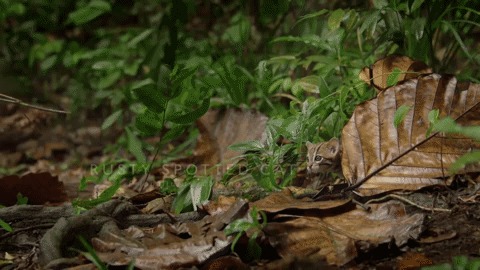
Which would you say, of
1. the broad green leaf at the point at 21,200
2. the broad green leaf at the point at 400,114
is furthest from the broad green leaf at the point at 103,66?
the broad green leaf at the point at 400,114

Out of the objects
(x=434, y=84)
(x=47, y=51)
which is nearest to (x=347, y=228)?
(x=434, y=84)

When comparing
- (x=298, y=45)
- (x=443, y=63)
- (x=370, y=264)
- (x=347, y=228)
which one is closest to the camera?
(x=370, y=264)

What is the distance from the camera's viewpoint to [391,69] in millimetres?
2061

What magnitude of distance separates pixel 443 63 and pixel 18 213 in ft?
5.87

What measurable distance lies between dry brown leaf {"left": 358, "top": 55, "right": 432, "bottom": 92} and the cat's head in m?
0.26

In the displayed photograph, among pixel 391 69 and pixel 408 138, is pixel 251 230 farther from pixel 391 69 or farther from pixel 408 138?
pixel 391 69

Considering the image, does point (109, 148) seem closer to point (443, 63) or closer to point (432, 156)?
point (443, 63)

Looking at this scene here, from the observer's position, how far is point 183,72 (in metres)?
2.05

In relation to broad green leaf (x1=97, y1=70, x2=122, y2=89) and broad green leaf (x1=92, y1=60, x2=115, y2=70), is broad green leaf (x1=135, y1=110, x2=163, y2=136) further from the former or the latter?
broad green leaf (x1=97, y1=70, x2=122, y2=89)

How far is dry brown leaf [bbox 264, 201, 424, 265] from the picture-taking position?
1.45 m

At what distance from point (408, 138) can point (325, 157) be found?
10.8 inches

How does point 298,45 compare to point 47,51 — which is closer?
point 298,45

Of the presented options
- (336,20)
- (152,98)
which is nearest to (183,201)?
(152,98)

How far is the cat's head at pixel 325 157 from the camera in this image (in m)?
1.97
